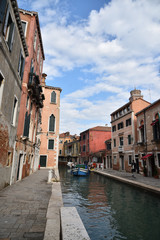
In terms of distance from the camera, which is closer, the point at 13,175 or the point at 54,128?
the point at 13,175

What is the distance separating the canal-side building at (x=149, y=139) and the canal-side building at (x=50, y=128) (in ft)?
41.2

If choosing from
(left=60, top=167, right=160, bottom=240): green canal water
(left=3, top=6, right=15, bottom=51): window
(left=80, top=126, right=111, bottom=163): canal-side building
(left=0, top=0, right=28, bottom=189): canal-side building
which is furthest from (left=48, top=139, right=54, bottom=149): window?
(left=3, top=6, right=15, bottom=51): window

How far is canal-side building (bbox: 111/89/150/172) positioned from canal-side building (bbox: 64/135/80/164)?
2198 cm

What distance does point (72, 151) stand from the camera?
52.6 m

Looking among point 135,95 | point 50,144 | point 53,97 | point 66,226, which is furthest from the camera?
point 53,97

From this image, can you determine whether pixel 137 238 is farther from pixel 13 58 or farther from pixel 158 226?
pixel 13 58

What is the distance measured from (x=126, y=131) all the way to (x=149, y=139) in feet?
19.8

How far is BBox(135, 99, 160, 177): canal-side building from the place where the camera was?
16.6m

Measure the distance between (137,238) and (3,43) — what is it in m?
8.53

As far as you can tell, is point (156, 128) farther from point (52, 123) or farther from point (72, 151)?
point (72, 151)

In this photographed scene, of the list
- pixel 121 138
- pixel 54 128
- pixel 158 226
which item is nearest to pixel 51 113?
pixel 54 128

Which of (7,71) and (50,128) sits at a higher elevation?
(50,128)

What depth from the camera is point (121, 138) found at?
85.1 feet

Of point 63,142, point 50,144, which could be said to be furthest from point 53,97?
point 63,142
